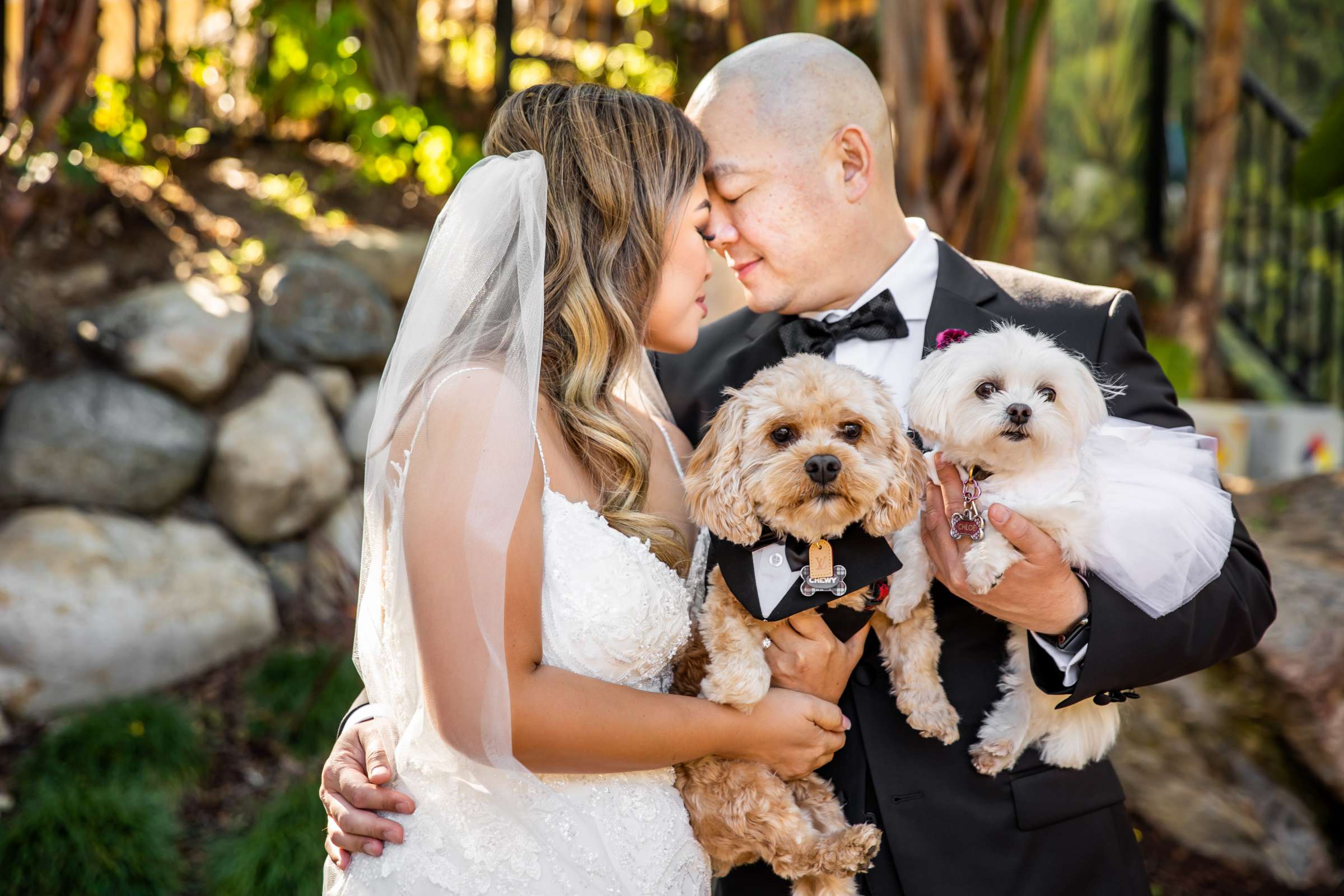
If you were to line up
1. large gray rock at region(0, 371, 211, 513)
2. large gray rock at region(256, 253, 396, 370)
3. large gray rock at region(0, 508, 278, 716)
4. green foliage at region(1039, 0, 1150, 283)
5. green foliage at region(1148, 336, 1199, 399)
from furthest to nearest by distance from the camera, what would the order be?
green foliage at region(1039, 0, 1150, 283) < green foliage at region(1148, 336, 1199, 399) < large gray rock at region(256, 253, 396, 370) < large gray rock at region(0, 371, 211, 513) < large gray rock at region(0, 508, 278, 716)

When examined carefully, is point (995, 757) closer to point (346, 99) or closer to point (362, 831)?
point (362, 831)

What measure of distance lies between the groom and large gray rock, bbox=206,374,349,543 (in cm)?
298

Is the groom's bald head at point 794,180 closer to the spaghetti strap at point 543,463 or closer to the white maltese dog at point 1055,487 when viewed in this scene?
the white maltese dog at point 1055,487

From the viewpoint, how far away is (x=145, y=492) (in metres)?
5.04

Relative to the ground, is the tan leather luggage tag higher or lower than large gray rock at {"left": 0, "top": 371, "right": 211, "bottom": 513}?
higher

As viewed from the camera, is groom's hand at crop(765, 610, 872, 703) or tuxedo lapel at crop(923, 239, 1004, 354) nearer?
groom's hand at crop(765, 610, 872, 703)

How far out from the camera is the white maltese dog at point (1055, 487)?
7.46ft

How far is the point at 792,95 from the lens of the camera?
9.71 ft

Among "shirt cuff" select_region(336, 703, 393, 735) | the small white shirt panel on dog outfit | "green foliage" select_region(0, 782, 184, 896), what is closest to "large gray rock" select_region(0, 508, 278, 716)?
"green foliage" select_region(0, 782, 184, 896)

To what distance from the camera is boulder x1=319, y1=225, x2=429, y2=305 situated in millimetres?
6070

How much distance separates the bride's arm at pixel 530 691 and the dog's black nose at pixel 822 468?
566 millimetres

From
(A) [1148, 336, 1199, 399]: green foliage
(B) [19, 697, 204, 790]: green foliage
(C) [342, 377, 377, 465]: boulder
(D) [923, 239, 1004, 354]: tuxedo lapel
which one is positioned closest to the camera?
(D) [923, 239, 1004, 354]: tuxedo lapel

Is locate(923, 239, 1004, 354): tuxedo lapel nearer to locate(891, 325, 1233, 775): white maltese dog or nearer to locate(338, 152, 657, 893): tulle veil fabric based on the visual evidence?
locate(891, 325, 1233, 775): white maltese dog

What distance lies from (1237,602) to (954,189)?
2.26 metres
